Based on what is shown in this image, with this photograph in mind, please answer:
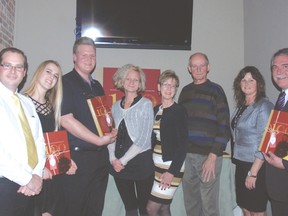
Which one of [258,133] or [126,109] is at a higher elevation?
[126,109]

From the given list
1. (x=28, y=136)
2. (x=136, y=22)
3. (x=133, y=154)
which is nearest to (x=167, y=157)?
(x=133, y=154)

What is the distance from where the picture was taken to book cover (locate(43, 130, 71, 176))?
2.12 m

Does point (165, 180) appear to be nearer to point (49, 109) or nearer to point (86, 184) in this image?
point (86, 184)

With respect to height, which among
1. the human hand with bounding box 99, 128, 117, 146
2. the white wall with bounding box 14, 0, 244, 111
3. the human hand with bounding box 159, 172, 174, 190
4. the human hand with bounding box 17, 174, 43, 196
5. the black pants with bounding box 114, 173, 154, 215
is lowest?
the black pants with bounding box 114, 173, 154, 215

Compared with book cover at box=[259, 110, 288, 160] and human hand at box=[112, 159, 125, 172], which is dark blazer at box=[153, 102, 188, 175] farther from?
book cover at box=[259, 110, 288, 160]

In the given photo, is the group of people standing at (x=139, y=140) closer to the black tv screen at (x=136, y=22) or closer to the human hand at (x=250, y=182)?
the human hand at (x=250, y=182)

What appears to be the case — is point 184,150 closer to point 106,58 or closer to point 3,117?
point 3,117

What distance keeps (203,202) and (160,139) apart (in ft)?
2.72

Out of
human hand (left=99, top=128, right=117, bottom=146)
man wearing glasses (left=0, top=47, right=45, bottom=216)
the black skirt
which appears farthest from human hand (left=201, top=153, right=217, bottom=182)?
man wearing glasses (left=0, top=47, right=45, bottom=216)

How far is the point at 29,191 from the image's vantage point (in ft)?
5.86

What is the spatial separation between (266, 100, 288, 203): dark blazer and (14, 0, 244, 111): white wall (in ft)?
5.94

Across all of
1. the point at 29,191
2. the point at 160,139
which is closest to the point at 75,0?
the point at 160,139

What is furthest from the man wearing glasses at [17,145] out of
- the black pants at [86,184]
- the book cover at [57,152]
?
the black pants at [86,184]

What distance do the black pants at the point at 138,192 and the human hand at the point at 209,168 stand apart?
1.78ft
